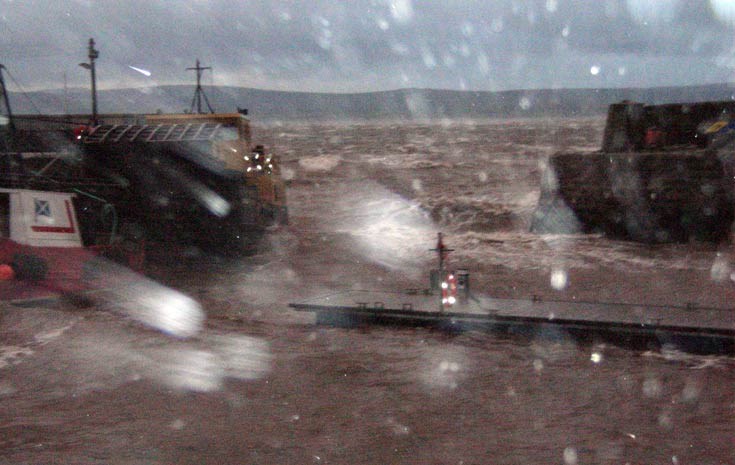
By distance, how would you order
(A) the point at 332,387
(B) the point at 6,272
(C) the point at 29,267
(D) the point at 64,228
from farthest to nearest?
(D) the point at 64,228 < (C) the point at 29,267 < (B) the point at 6,272 < (A) the point at 332,387

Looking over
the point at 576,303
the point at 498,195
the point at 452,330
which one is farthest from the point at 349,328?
the point at 498,195

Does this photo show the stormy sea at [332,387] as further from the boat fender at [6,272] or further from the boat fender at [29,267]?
the boat fender at [6,272]

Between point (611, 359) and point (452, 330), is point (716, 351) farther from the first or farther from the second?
point (452, 330)

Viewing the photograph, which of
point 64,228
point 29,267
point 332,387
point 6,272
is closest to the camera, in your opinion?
point 332,387

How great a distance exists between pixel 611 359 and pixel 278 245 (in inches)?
532

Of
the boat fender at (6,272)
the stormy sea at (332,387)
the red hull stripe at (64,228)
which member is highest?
the red hull stripe at (64,228)

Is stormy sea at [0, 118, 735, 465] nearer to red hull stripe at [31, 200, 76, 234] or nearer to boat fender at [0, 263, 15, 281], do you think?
boat fender at [0, 263, 15, 281]

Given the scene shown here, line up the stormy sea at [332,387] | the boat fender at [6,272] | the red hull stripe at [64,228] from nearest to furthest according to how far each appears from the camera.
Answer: the stormy sea at [332,387], the boat fender at [6,272], the red hull stripe at [64,228]

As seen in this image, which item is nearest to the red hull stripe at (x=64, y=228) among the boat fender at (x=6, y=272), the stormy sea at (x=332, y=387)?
the boat fender at (x=6, y=272)

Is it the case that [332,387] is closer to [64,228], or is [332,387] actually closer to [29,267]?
[29,267]

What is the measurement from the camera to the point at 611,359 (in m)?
8.78

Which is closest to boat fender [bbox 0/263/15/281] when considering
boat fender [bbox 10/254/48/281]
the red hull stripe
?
boat fender [bbox 10/254/48/281]

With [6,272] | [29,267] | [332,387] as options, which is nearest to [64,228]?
[29,267]

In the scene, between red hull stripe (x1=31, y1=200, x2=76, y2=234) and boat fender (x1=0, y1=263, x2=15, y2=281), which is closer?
boat fender (x1=0, y1=263, x2=15, y2=281)
